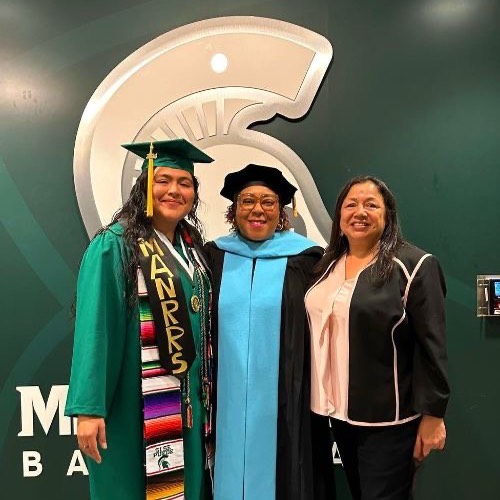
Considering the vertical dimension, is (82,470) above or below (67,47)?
below

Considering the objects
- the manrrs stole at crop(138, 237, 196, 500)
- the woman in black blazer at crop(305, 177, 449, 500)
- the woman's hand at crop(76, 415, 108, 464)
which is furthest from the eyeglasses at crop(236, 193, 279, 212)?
the woman's hand at crop(76, 415, 108, 464)

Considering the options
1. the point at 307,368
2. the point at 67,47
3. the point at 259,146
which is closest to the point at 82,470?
the point at 307,368

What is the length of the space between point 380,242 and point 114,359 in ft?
3.31

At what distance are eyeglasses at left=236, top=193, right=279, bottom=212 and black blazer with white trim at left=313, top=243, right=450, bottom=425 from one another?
0.48 metres

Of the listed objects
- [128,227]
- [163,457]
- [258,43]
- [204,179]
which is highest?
[258,43]

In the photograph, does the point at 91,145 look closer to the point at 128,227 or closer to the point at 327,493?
the point at 128,227

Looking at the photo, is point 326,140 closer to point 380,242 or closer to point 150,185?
point 380,242

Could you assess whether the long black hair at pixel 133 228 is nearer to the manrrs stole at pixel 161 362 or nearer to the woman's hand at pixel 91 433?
the manrrs stole at pixel 161 362

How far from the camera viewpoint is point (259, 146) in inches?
87.7

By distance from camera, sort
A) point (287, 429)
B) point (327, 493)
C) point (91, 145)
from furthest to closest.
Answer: point (91, 145) < point (327, 493) < point (287, 429)

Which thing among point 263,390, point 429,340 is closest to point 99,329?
point 263,390

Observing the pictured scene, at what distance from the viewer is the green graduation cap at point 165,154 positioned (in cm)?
156

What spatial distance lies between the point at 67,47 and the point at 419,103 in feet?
5.74

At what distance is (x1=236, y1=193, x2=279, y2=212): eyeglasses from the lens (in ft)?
5.84
